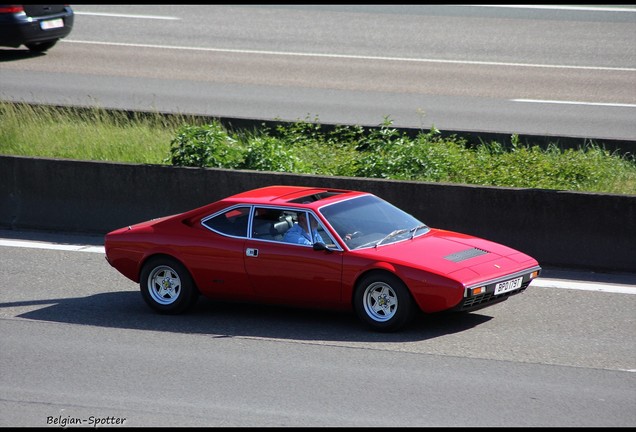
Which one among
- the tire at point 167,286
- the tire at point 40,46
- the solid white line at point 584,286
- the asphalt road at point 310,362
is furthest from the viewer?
the tire at point 40,46

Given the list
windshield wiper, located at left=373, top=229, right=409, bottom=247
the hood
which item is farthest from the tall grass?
the hood

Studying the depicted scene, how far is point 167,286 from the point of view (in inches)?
410

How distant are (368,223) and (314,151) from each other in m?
5.19

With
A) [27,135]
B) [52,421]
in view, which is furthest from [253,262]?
[27,135]

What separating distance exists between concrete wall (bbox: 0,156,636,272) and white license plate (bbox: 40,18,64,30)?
10.9 m

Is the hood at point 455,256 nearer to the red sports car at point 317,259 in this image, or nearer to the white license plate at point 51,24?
the red sports car at point 317,259

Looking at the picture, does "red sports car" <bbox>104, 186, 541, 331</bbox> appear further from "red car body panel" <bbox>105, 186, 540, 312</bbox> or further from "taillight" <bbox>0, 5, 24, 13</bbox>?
"taillight" <bbox>0, 5, 24, 13</bbox>

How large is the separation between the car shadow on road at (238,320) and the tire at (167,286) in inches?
4.6

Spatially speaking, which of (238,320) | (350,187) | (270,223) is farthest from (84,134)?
(238,320)

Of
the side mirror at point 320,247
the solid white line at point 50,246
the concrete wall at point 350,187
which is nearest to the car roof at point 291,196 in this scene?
the side mirror at point 320,247

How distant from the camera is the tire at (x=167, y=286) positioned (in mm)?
10273

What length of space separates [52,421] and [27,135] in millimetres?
9863

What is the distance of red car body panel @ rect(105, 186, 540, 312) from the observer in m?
9.19

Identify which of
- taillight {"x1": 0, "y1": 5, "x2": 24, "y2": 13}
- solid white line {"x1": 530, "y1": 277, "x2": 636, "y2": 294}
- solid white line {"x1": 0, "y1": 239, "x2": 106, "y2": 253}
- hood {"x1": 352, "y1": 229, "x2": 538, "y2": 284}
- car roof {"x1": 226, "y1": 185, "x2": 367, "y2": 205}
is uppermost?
taillight {"x1": 0, "y1": 5, "x2": 24, "y2": 13}
